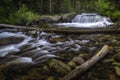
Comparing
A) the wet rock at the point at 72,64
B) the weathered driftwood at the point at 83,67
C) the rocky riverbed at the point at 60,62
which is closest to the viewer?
the weathered driftwood at the point at 83,67

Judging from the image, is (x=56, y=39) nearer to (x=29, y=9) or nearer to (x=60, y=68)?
(x=60, y=68)

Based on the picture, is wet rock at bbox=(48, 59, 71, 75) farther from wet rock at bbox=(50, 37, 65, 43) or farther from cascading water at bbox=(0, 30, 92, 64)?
wet rock at bbox=(50, 37, 65, 43)

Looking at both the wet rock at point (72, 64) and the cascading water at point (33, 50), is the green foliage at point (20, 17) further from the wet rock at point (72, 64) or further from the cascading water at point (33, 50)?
the wet rock at point (72, 64)

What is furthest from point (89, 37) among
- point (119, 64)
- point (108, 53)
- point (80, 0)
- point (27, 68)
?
point (80, 0)

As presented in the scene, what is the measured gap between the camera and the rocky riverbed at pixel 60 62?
191 inches

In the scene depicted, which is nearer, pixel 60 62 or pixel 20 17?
pixel 60 62

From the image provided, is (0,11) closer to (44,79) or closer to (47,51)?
(47,51)

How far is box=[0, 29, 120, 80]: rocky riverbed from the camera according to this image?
15.9ft

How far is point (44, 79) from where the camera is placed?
183 inches

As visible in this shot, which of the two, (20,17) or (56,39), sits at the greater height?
(20,17)

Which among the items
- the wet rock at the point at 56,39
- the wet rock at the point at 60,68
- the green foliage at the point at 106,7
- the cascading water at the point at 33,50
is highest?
the green foliage at the point at 106,7

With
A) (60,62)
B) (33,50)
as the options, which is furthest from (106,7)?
(60,62)

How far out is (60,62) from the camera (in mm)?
5414

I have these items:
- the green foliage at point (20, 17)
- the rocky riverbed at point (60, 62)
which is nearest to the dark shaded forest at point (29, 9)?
the green foliage at point (20, 17)
